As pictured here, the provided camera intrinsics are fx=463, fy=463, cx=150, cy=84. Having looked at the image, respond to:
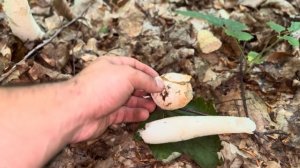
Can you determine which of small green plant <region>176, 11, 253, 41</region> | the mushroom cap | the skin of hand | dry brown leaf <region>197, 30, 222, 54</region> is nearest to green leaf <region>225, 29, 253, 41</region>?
small green plant <region>176, 11, 253, 41</region>

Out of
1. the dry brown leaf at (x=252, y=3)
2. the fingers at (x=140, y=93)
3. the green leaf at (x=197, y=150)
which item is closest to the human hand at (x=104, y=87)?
the fingers at (x=140, y=93)

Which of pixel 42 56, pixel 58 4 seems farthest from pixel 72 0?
pixel 42 56

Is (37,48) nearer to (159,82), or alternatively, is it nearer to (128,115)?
(128,115)

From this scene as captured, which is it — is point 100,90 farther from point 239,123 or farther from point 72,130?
point 239,123

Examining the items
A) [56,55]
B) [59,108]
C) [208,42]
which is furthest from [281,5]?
[59,108]

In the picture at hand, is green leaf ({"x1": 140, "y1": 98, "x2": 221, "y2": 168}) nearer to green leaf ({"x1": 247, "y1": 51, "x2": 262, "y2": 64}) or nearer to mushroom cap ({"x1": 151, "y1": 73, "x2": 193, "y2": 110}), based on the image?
mushroom cap ({"x1": 151, "y1": 73, "x2": 193, "y2": 110})

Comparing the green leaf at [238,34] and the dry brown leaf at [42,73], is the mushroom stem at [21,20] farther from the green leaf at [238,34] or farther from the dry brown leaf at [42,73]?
the green leaf at [238,34]
